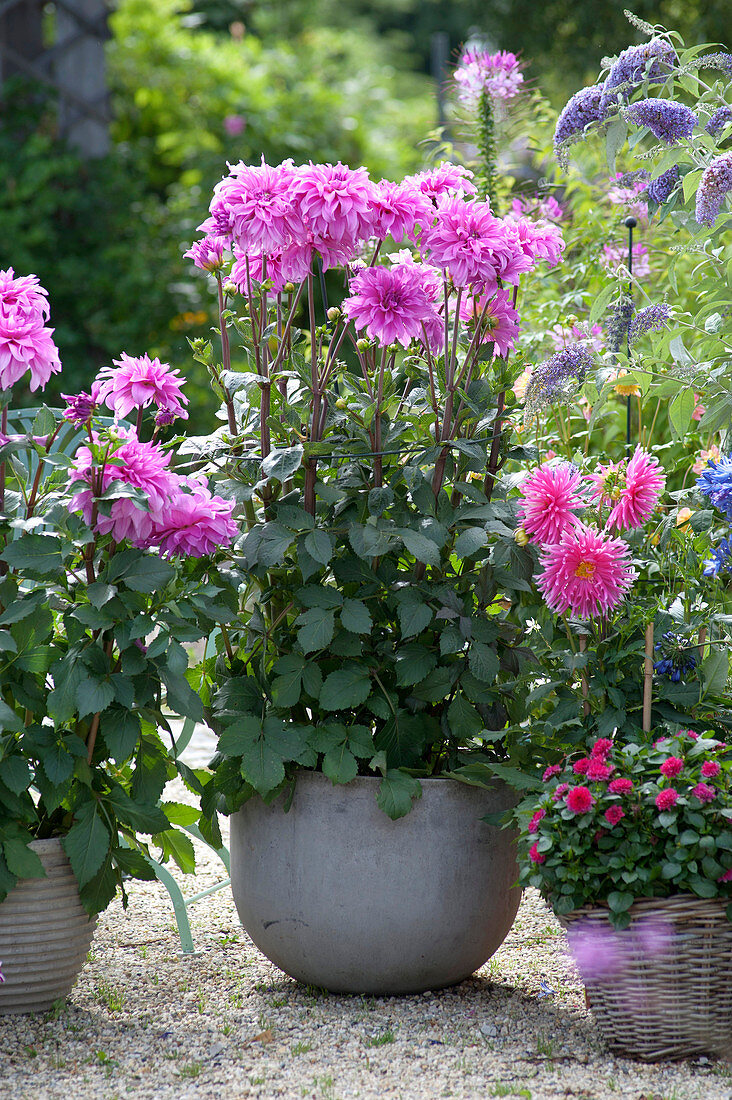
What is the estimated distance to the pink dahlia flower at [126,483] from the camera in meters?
1.74

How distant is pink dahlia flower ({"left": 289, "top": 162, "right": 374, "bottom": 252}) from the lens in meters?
1.74

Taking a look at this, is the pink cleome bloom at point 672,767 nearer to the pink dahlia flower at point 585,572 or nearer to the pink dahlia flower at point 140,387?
the pink dahlia flower at point 585,572

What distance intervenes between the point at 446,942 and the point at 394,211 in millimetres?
1174

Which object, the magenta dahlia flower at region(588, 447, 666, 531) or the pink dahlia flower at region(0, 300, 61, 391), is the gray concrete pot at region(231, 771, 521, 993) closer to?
the magenta dahlia flower at region(588, 447, 666, 531)

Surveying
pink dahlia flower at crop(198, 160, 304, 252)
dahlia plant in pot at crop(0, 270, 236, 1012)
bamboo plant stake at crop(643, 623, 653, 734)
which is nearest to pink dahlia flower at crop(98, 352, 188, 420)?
dahlia plant in pot at crop(0, 270, 236, 1012)

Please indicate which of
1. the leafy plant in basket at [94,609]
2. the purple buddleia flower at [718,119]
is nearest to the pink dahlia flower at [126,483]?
the leafy plant in basket at [94,609]

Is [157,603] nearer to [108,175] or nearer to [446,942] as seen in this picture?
[446,942]

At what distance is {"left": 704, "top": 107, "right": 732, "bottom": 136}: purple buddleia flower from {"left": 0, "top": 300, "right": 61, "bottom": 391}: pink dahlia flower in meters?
1.19

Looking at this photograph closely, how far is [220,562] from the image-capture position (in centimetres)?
198

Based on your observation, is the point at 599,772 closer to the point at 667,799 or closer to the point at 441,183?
the point at 667,799

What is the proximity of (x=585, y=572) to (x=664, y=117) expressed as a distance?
791 millimetres

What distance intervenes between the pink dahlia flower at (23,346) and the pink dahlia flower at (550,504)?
2.49ft

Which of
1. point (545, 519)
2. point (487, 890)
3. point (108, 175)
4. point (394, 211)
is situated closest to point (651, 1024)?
point (487, 890)

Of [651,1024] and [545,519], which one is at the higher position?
[545,519]
